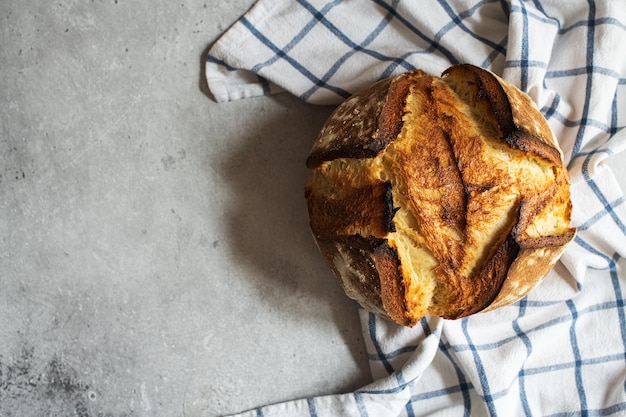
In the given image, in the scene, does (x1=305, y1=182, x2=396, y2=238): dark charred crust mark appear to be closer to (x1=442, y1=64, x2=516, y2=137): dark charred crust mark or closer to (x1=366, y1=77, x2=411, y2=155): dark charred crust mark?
(x1=366, y1=77, x2=411, y2=155): dark charred crust mark

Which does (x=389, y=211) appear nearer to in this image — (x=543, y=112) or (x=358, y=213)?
(x=358, y=213)

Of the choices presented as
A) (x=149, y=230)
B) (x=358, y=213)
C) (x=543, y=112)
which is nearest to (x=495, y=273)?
(x=358, y=213)

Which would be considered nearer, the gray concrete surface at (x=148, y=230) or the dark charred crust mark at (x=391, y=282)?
the dark charred crust mark at (x=391, y=282)

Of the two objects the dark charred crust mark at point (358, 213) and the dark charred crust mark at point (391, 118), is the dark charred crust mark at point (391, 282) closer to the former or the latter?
the dark charred crust mark at point (358, 213)

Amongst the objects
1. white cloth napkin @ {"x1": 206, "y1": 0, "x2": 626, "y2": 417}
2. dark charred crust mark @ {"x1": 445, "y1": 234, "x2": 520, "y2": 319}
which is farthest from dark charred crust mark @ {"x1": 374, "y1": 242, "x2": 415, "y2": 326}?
white cloth napkin @ {"x1": 206, "y1": 0, "x2": 626, "y2": 417}

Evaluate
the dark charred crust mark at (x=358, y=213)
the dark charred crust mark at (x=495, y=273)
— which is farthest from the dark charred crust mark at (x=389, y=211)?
the dark charred crust mark at (x=495, y=273)

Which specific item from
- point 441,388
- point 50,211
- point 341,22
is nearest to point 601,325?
point 441,388

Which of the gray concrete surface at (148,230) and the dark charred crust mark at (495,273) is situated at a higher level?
the dark charred crust mark at (495,273)

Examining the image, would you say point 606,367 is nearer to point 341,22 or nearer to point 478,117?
point 478,117
